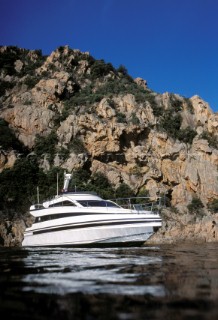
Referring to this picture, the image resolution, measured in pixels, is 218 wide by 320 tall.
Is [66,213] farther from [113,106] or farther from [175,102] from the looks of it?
[175,102]

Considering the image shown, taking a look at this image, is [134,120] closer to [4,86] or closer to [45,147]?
[45,147]

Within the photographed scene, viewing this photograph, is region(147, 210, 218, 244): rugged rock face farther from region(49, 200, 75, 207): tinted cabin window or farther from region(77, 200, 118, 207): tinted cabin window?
region(49, 200, 75, 207): tinted cabin window

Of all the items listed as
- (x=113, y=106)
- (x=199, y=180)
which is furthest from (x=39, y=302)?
(x=113, y=106)

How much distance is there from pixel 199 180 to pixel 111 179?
1292 centimetres

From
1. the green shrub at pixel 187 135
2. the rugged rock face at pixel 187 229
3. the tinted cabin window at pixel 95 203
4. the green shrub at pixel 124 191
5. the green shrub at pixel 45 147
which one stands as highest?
the green shrub at pixel 187 135

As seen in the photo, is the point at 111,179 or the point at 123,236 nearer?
the point at 123,236

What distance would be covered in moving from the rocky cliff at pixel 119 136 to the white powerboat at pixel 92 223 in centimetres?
2211

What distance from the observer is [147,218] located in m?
23.3

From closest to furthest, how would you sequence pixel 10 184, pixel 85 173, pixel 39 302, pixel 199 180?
pixel 39 302
pixel 10 184
pixel 85 173
pixel 199 180

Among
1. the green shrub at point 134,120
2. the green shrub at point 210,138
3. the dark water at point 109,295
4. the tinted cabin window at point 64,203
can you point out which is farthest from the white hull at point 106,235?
the green shrub at point 210,138

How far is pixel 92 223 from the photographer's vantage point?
23.0 metres

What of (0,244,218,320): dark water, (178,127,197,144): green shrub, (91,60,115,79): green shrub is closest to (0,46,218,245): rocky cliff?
(178,127,197,144): green shrub

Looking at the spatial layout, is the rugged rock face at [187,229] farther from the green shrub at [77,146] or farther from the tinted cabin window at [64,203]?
the tinted cabin window at [64,203]

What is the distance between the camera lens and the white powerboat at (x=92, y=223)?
22.9 metres
